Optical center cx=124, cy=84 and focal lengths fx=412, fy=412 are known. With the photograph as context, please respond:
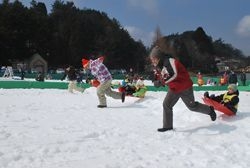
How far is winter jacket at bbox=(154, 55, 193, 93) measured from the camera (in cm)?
718

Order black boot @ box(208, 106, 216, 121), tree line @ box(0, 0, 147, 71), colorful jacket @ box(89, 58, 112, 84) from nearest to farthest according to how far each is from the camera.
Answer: black boot @ box(208, 106, 216, 121)
colorful jacket @ box(89, 58, 112, 84)
tree line @ box(0, 0, 147, 71)

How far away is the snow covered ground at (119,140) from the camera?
5109mm

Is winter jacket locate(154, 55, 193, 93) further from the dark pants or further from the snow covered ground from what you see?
the snow covered ground

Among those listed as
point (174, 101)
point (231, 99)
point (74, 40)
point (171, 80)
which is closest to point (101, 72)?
point (231, 99)

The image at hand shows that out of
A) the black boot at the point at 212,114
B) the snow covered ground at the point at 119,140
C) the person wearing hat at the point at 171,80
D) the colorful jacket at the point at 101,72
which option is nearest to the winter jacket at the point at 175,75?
the person wearing hat at the point at 171,80

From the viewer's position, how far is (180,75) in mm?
7254

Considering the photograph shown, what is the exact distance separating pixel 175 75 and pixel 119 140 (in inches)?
62.6

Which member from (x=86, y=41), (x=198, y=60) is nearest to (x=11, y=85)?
(x=86, y=41)

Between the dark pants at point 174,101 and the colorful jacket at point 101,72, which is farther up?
the colorful jacket at point 101,72

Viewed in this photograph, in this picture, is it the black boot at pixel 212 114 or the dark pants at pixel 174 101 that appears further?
the black boot at pixel 212 114

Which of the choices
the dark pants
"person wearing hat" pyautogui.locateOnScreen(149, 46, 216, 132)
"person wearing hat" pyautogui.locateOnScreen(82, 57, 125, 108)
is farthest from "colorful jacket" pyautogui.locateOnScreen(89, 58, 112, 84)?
the dark pants

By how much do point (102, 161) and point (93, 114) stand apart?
4.56m

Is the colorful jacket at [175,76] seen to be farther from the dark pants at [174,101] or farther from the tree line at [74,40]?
the tree line at [74,40]

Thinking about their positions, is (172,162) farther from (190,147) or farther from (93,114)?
(93,114)
